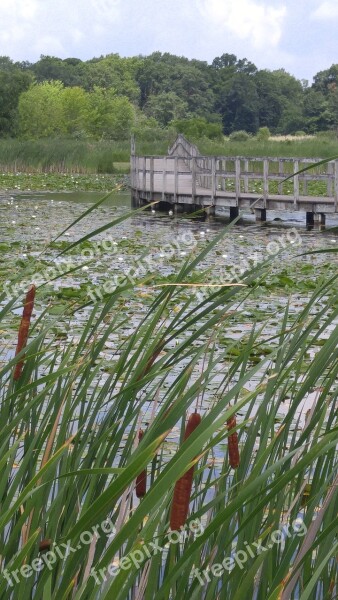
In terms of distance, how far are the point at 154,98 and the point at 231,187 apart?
7212 centimetres

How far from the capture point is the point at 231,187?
29.5 m

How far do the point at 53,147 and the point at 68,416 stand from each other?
37.1 meters

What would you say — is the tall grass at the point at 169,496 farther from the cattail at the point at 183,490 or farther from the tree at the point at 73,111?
the tree at the point at 73,111

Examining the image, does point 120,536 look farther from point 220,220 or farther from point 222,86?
point 222,86

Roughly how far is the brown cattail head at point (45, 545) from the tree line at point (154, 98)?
48.8 metres

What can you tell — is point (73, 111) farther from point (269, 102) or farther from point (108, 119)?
point (269, 102)

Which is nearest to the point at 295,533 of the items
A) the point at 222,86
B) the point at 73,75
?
the point at 222,86

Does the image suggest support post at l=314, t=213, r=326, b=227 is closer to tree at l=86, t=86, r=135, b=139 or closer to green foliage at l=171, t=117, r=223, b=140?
Answer: green foliage at l=171, t=117, r=223, b=140

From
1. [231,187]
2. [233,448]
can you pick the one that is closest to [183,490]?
[233,448]

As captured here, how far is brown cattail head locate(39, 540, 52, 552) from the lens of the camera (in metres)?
1.94

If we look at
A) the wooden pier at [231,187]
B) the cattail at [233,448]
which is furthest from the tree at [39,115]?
the cattail at [233,448]

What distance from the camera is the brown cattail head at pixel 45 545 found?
194 centimetres

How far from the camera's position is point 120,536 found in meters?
1.24

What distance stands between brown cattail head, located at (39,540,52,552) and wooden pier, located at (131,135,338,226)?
463 inches
